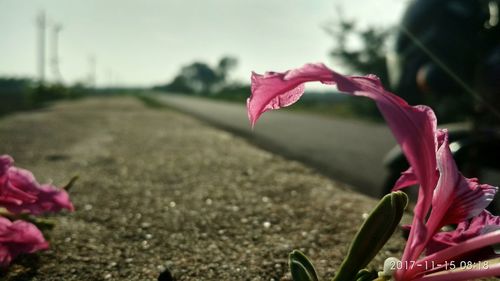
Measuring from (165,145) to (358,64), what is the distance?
1188 cm

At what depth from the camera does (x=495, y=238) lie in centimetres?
70

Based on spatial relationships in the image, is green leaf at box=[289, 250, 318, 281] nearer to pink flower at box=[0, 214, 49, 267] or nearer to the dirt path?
the dirt path

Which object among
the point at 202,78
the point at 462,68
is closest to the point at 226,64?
the point at 202,78

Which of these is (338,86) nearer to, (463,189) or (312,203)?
(463,189)

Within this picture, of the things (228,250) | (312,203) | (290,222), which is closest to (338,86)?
(228,250)

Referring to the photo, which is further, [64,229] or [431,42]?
[431,42]

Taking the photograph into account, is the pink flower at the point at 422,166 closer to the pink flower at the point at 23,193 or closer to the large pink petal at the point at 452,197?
the large pink petal at the point at 452,197

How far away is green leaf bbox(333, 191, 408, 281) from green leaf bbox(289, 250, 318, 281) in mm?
76

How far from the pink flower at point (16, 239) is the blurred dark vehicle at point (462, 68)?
1.93 m

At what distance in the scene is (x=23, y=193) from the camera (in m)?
1.13

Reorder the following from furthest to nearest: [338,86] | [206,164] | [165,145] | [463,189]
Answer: [165,145] < [206,164] < [463,189] < [338,86]

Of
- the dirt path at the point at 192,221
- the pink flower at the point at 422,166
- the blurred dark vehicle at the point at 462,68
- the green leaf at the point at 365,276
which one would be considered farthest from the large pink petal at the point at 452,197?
the blurred dark vehicle at the point at 462,68

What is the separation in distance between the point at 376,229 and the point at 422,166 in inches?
5.3

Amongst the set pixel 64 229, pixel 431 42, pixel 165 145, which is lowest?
pixel 165 145
